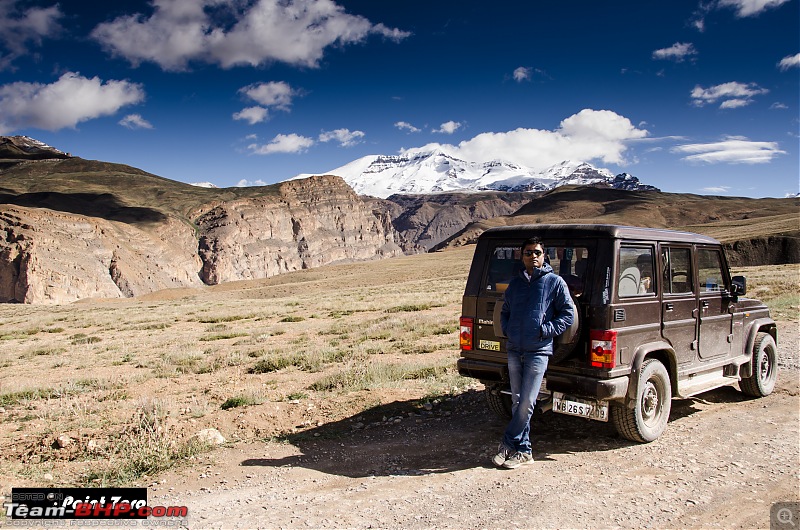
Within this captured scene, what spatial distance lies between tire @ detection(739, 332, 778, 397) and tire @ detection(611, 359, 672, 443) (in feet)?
8.65

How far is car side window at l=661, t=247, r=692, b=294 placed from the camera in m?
6.56

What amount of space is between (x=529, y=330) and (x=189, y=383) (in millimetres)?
8213

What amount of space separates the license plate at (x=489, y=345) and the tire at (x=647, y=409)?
144cm

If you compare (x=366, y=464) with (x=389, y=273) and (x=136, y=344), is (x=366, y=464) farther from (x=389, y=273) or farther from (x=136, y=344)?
→ (x=389, y=273)

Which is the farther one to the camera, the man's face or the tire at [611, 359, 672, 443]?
the tire at [611, 359, 672, 443]

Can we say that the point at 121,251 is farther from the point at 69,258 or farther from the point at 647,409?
the point at 647,409

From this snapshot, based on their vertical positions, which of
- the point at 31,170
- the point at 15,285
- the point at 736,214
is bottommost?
the point at 15,285

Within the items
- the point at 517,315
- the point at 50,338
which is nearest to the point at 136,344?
the point at 50,338

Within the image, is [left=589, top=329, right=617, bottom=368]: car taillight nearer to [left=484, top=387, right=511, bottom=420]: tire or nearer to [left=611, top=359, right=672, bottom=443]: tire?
[left=611, top=359, right=672, bottom=443]: tire

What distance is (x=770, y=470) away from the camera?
211 inches

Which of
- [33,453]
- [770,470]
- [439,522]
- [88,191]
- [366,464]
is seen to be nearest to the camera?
[439,522]

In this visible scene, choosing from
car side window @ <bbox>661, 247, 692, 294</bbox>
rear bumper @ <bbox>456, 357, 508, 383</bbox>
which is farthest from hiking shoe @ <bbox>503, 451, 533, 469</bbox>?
car side window @ <bbox>661, 247, 692, 294</bbox>

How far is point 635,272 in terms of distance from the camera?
20.1 feet

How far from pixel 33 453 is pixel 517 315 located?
617 cm
